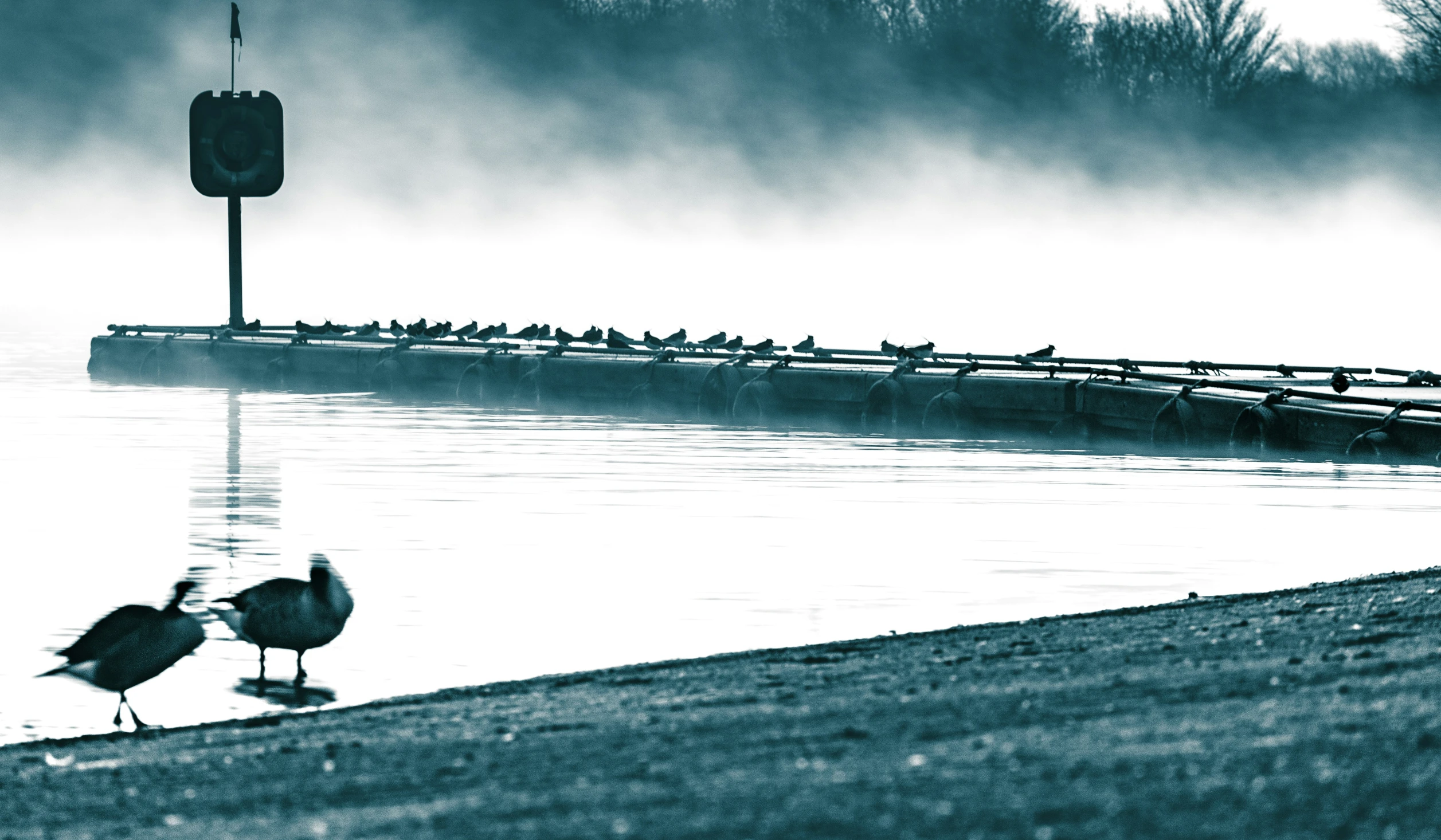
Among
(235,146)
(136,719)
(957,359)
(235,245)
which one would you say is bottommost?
(136,719)

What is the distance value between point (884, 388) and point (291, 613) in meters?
22.1

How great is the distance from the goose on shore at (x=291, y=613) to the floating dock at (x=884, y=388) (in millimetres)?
15215

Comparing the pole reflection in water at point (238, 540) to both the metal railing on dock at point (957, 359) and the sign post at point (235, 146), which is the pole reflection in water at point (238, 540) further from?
the sign post at point (235, 146)

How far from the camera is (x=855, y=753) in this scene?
19.1 feet

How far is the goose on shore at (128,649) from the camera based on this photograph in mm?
8188

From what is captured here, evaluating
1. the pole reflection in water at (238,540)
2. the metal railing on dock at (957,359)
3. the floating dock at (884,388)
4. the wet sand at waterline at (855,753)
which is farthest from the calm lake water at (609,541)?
the metal railing on dock at (957,359)

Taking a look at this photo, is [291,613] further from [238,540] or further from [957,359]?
[957,359]

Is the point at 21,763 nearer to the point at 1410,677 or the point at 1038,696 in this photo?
the point at 1038,696

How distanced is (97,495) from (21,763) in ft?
41.4

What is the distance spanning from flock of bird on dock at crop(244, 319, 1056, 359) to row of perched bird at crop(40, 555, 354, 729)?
22768 millimetres

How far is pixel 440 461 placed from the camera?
22.7 metres

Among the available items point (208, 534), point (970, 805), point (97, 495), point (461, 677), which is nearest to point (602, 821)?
point (970, 805)

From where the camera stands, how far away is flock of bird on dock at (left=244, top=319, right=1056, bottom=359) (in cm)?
3356

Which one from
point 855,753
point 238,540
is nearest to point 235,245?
point 238,540
